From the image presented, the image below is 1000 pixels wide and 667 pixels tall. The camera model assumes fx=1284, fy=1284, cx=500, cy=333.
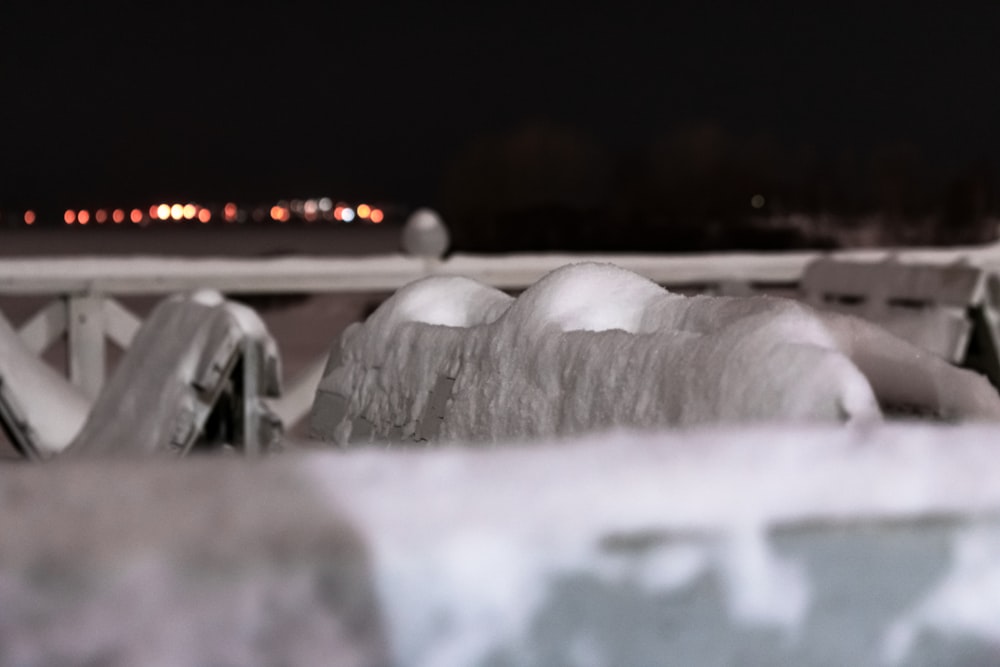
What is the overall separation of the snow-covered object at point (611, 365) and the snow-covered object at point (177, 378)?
0.99 meters

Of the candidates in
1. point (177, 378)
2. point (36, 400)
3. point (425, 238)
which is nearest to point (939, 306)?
point (425, 238)

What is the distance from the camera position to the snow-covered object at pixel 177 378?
3.82 metres

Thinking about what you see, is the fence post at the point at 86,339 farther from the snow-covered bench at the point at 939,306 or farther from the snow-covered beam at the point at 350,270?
the snow-covered bench at the point at 939,306

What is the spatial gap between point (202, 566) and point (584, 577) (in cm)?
37

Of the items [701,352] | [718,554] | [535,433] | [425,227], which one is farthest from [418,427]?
[425,227]

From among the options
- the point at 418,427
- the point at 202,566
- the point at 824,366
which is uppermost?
the point at 824,366

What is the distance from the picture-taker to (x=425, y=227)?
6.89 metres

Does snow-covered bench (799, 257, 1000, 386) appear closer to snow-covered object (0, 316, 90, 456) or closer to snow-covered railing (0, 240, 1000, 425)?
snow-covered railing (0, 240, 1000, 425)

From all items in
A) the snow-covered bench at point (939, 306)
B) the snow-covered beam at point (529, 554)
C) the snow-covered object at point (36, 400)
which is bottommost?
the snow-covered object at point (36, 400)

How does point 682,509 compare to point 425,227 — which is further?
point 425,227

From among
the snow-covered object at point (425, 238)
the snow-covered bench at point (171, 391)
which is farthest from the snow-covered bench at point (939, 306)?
the snow-covered bench at point (171, 391)

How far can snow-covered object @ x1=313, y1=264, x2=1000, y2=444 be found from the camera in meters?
1.64

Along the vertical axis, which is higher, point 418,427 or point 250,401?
point 418,427

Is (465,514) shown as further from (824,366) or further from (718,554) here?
(824,366)
